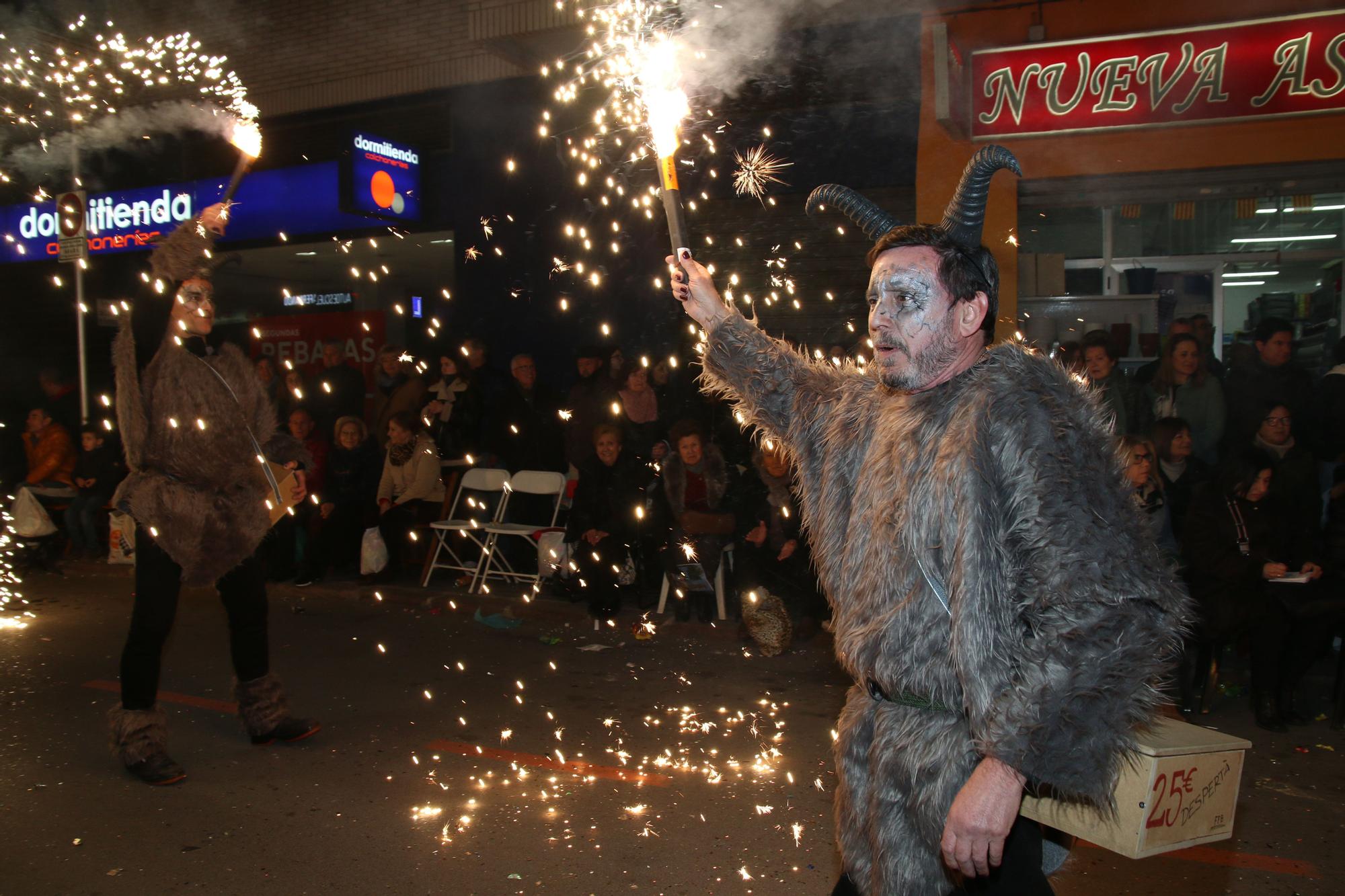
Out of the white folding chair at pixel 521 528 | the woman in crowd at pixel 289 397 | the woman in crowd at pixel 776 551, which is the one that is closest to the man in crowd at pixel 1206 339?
the woman in crowd at pixel 776 551

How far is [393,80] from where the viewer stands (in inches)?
521

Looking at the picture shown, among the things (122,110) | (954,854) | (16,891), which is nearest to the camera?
(954,854)

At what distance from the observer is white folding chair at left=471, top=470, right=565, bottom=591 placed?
8.91 m

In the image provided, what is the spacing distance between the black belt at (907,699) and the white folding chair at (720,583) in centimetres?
586

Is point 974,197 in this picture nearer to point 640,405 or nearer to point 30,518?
point 640,405

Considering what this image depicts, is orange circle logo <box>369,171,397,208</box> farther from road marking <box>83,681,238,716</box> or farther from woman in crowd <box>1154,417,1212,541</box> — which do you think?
woman in crowd <box>1154,417,1212,541</box>

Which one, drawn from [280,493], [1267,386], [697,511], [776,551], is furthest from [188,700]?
[1267,386]

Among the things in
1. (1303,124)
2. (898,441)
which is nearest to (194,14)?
(1303,124)

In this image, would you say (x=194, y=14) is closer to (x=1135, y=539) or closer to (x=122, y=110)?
(x=122, y=110)

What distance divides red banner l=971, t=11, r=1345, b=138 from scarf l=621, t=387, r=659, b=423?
3.62m

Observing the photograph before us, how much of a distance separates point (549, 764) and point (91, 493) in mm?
8709

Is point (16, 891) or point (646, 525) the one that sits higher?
point (646, 525)

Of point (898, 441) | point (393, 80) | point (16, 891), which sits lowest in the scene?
point (16, 891)

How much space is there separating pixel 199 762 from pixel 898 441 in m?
4.18
